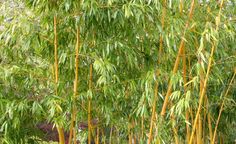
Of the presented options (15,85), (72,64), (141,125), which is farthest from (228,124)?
(15,85)

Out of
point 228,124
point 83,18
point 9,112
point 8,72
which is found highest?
point 83,18

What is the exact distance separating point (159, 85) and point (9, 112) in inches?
43.9

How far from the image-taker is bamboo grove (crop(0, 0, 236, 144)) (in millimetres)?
2654

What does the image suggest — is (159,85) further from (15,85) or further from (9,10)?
(9,10)

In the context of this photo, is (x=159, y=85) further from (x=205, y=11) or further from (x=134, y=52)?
(x=205, y=11)

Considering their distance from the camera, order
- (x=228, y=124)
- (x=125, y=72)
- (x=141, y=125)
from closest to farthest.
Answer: (x=125, y=72) → (x=141, y=125) → (x=228, y=124)

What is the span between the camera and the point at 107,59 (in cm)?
270

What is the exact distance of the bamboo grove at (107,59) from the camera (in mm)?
2654

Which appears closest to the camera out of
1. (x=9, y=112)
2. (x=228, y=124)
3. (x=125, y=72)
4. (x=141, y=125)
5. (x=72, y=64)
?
(x=9, y=112)

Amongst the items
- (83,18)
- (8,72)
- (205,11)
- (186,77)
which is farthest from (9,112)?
(205,11)

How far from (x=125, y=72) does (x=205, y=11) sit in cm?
78

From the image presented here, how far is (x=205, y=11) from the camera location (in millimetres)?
3033

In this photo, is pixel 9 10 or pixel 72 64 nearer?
pixel 72 64

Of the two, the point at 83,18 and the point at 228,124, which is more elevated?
the point at 83,18
